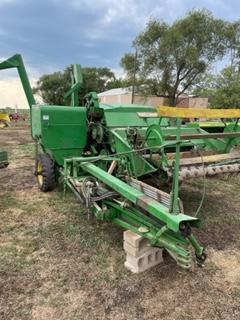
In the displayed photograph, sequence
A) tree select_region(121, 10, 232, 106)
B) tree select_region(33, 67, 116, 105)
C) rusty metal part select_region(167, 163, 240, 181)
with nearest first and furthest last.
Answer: rusty metal part select_region(167, 163, 240, 181)
tree select_region(121, 10, 232, 106)
tree select_region(33, 67, 116, 105)

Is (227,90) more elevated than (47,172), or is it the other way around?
(227,90)

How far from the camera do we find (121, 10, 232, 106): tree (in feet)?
79.8

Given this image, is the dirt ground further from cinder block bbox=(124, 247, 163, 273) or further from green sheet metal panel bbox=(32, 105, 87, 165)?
green sheet metal panel bbox=(32, 105, 87, 165)

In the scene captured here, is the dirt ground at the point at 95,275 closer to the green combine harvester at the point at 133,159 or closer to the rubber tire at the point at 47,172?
the green combine harvester at the point at 133,159

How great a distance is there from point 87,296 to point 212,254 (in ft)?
4.65

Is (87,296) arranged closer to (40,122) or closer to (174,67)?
(40,122)

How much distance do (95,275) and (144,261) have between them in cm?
47

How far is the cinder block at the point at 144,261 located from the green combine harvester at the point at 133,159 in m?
0.26

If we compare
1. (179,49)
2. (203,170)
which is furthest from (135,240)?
(179,49)

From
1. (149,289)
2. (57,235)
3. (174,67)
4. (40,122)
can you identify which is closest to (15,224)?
(57,235)

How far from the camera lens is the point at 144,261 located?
286 centimetres

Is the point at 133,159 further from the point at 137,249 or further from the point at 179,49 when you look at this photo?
the point at 179,49

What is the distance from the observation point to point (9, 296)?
2494mm

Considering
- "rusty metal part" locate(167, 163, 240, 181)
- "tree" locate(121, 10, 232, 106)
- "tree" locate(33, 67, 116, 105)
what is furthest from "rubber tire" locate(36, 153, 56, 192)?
"tree" locate(33, 67, 116, 105)
